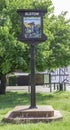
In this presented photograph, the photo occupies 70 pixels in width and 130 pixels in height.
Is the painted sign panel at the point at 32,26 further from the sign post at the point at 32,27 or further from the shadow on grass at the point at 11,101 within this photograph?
the shadow on grass at the point at 11,101

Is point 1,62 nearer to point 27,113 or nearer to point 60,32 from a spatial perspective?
point 60,32

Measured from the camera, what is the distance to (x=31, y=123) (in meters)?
11.9

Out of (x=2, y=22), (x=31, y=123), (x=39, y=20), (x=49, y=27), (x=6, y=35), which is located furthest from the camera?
(x=49, y=27)

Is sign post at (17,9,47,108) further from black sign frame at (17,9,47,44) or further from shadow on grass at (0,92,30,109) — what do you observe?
shadow on grass at (0,92,30,109)

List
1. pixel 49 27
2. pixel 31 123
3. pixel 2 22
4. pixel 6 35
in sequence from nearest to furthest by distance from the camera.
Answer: pixel 31 123 → pixel 6 35 → pixel 2 22 → pixel 49 27

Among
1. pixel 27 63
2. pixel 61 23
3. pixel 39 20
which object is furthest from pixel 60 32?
pixel 39 20

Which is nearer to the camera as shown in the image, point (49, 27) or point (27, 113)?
point (27, 113)

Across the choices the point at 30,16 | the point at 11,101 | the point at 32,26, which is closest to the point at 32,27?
the point at 32,26

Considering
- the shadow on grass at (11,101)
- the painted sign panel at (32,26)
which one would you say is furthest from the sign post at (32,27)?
the shadow on grass at (11,101)

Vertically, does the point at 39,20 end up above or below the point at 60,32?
above

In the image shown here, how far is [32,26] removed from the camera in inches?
544

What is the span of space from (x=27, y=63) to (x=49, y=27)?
3.08m

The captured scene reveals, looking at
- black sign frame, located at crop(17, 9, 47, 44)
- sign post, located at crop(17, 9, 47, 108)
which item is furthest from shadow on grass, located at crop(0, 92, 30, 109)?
black sign frame, located at crop(17, 9, 47, 44)

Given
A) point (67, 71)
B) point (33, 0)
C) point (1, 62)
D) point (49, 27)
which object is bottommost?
point (67, 71)
